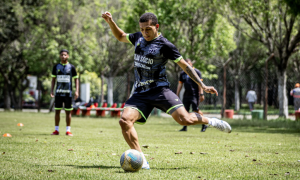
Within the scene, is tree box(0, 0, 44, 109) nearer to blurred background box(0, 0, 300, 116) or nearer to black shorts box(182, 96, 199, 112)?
blurred background box(0, 0, 300, 116)

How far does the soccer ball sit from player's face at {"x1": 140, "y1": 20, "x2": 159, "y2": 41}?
173 cm

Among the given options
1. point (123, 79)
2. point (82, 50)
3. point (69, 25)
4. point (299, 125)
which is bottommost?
point (299, 125)

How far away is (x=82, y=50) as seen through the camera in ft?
94.0

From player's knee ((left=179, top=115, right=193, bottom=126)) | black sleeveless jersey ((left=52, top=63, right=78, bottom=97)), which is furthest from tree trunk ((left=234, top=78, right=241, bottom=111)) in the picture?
player's knee ((left=179, top=115, right=193, bottom=126))

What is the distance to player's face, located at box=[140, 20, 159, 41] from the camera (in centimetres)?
532

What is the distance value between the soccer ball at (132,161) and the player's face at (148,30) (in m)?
1.73

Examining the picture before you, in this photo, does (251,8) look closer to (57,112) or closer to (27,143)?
(57,112)

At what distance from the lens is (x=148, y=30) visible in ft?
17.7

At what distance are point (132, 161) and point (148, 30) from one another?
1929mm

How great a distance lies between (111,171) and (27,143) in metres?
3.71

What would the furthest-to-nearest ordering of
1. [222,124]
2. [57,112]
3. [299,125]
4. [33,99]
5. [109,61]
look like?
[33,99] < [109,61] < [299,125] < [57,112] < [222,124]

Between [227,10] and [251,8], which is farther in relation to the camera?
[227,10]

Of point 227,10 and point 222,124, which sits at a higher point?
point 227,10

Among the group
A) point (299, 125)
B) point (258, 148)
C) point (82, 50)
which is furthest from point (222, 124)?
point (82, 50)
